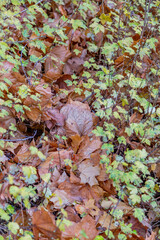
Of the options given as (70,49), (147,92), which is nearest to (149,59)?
(147,92)

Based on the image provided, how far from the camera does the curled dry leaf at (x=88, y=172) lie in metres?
2.12

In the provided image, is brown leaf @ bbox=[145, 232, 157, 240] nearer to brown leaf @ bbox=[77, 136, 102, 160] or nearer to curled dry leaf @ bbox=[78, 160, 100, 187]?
curled dry leaf @ bbox=[78, 160, 100, 187]

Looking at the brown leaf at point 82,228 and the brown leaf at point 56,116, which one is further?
the brown leaf at point 56,116

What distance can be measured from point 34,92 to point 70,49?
1219mm

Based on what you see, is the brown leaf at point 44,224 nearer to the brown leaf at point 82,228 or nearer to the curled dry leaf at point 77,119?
the brown leaf at point 82,228

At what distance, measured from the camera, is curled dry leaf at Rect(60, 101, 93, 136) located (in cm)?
253

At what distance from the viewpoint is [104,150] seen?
7.93ft

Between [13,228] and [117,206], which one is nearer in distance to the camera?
[13,228]

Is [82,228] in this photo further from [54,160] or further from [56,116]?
[56,116]

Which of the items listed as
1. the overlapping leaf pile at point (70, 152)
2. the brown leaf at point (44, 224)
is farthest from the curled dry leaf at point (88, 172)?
the brown leaf at point (44, 224)

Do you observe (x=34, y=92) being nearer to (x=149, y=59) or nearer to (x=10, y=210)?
(x=10, y=210)

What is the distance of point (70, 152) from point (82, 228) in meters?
0.73

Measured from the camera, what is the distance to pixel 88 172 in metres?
2.18

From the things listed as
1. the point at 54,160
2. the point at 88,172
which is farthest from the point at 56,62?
the point at 88,172
